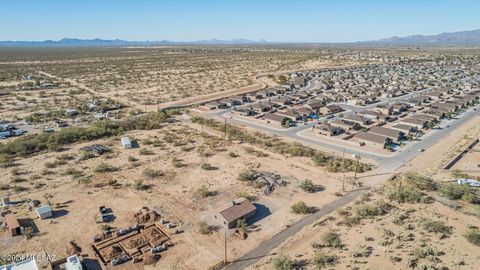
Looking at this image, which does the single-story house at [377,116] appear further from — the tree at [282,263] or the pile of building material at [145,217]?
the pile of building material at [145,217]

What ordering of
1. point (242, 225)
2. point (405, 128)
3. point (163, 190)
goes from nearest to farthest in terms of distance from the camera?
point (242, 225), point (163, 190), point (405, 128)

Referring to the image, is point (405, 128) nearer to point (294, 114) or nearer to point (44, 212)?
point (294, 114)

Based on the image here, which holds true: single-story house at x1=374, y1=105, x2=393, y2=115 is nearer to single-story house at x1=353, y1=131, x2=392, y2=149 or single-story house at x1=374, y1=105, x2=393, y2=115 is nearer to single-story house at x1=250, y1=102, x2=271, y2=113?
single-story house at x1=353, y1=131, x2=392, y2=149

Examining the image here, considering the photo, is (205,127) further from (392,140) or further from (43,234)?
(43,234)

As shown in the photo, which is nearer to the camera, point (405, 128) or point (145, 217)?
point (145, 217)

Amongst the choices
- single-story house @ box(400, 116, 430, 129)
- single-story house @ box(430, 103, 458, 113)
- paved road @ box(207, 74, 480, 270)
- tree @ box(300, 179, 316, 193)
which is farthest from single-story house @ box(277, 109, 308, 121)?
single-story house @ box(430, 103, 458, 113)

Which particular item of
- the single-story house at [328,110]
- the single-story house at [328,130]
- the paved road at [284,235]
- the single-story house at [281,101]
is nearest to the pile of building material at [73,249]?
the paved road at [284,235]

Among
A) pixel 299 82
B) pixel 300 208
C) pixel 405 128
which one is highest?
pixel 299 82

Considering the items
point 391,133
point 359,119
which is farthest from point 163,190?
point 359,119
